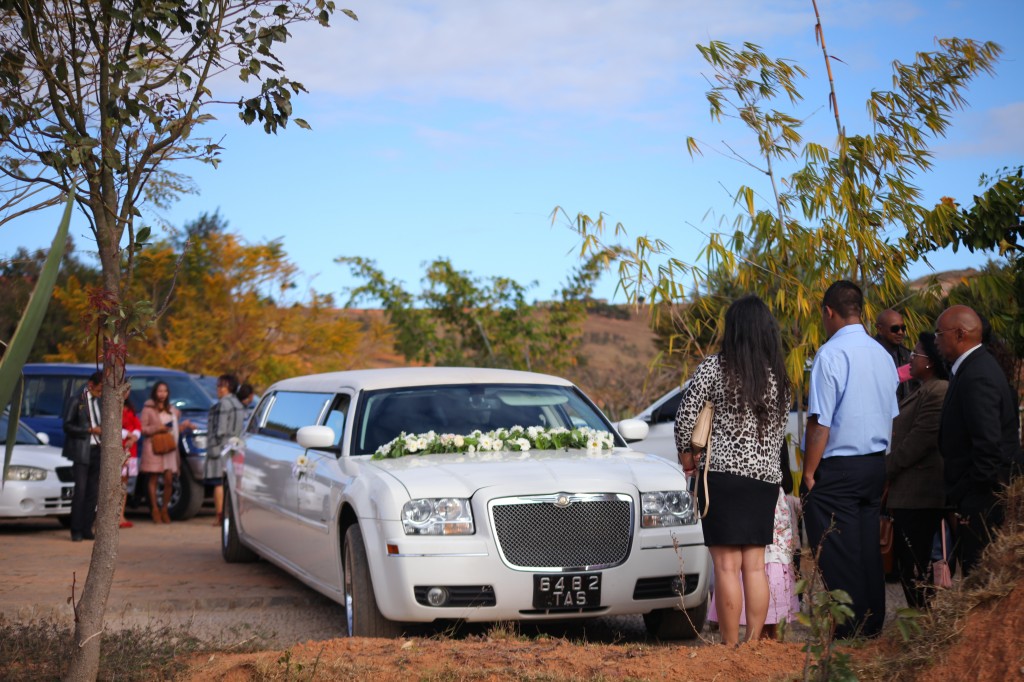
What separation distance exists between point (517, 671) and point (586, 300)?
20923mm

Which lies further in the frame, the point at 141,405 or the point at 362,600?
the point at 141,405

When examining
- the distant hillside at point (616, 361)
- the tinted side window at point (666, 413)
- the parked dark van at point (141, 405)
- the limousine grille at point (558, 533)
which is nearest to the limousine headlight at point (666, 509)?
the limousine grille at point (558, 533)

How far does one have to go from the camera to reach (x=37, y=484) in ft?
45.6

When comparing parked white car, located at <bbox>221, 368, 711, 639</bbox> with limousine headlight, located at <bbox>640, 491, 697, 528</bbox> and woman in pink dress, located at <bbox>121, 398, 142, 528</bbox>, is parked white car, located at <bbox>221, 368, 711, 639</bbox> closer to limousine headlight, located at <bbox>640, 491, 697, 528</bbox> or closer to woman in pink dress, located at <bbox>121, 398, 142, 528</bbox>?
limousine headlight, located at <bbox>640, 491, 697, 528</bbox>

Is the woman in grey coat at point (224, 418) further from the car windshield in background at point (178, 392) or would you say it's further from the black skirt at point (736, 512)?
the black skirt at point (736, 512)

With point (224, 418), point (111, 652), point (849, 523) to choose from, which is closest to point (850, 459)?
point (849, 523)

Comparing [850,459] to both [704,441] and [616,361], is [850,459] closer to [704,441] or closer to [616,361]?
[704,441]

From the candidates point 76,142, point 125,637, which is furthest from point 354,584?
point 76,142

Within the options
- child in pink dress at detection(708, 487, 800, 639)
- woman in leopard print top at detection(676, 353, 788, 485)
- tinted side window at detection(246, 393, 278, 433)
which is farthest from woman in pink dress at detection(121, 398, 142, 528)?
woman in leopard print top at detection(676, 353, 788, 485)

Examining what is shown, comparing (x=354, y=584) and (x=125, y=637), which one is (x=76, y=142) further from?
(x=354, y=584)

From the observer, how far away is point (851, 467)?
20.3 ft

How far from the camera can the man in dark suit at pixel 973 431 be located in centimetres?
591

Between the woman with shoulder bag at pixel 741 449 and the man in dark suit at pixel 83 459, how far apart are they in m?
9.27

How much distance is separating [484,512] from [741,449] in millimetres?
1587
